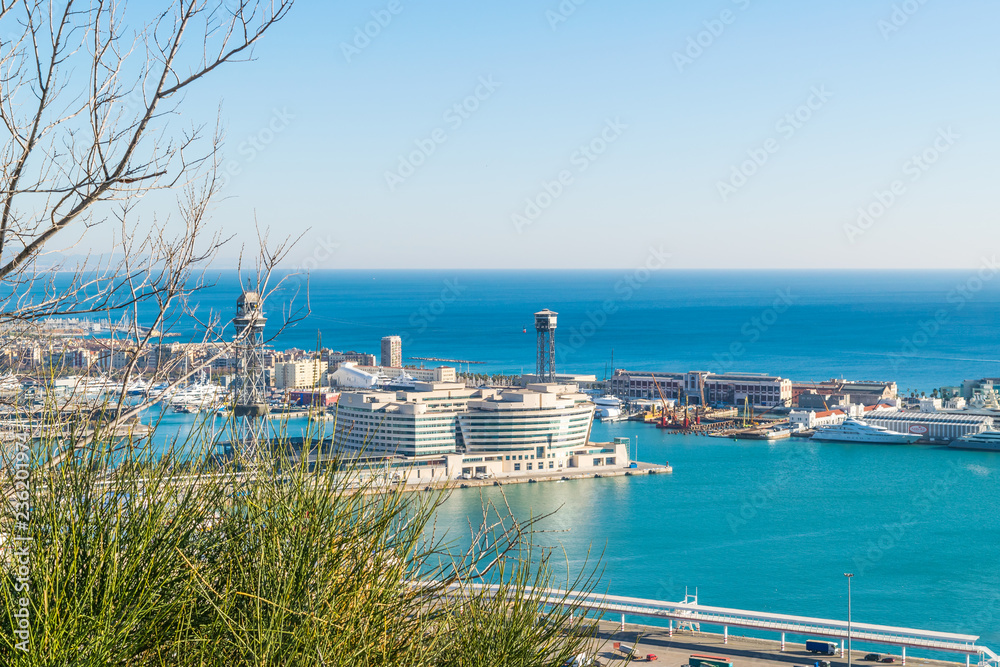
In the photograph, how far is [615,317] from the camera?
154 ft

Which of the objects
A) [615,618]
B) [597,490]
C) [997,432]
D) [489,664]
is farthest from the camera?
[997,432]

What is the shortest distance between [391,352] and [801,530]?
61.1 ft

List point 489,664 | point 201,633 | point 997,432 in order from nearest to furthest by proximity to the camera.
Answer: point 201,633 < point 489,664 < point 997,432

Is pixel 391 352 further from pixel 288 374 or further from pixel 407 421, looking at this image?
pixel 407 421

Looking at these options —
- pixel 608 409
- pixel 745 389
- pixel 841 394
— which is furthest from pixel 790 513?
pixel 745 389

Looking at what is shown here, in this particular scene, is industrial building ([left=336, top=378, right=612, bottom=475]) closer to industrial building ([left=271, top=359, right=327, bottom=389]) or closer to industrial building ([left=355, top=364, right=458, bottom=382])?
industrial building ([left=271, top=359, right=327, bottom=389])

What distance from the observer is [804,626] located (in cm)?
672

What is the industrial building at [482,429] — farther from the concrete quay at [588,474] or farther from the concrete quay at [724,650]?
the concrete quay at [724,650]

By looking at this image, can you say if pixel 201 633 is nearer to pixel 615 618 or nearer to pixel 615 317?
pixel 615 618

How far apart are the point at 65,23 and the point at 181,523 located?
0.59 meters

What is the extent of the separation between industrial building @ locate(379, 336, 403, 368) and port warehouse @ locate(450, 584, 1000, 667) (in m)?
20.4

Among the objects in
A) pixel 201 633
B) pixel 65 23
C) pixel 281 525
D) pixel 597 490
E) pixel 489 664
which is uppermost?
pixel 65 23

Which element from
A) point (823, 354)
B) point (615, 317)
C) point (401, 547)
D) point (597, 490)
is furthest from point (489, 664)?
point (615, 317)

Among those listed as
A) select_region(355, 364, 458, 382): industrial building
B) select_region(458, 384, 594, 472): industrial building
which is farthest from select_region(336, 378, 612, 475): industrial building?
select_region(355, 364, 458, 382): industrial building
